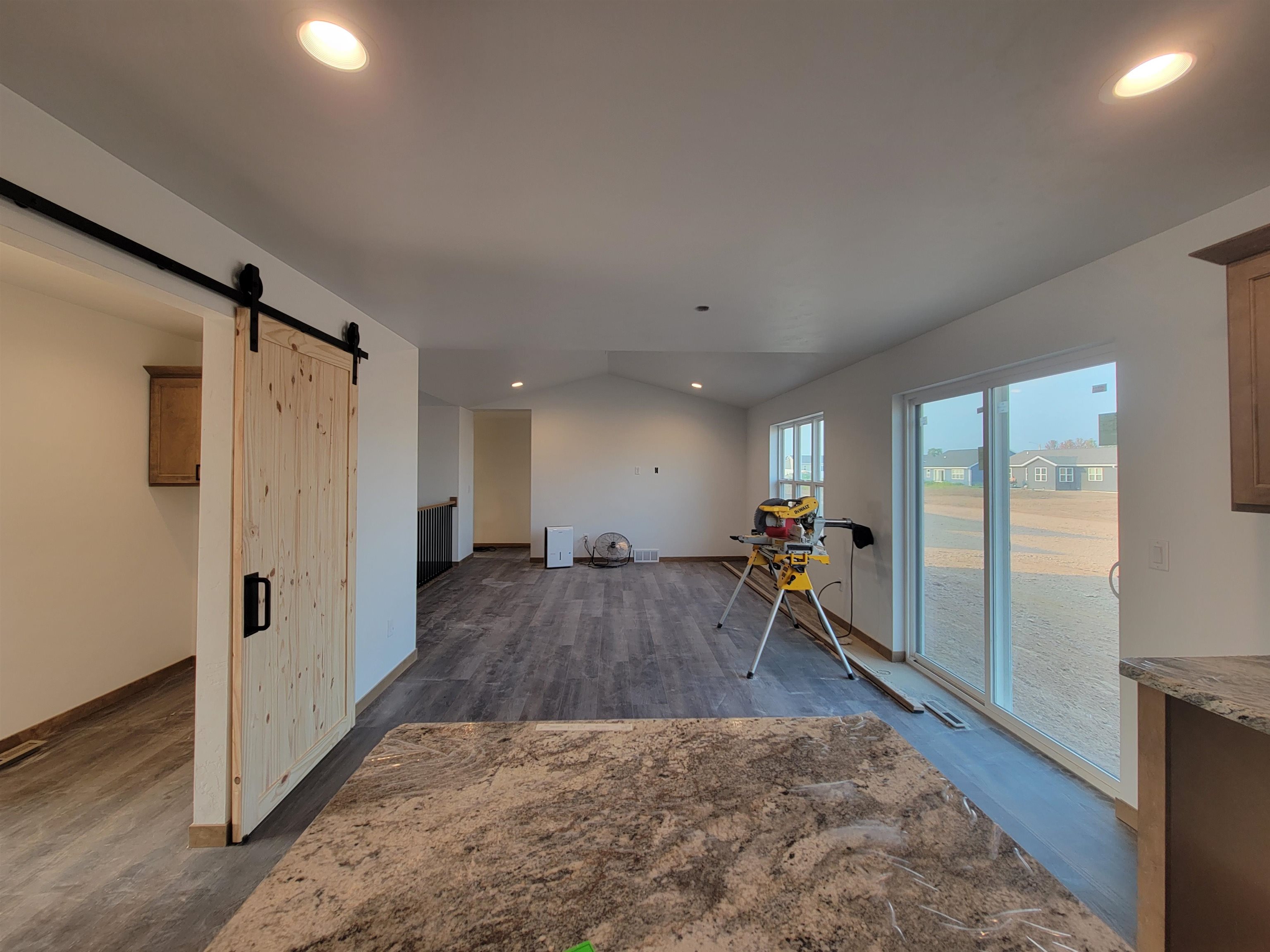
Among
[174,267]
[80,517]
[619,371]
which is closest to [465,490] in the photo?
Answer: [619,371]

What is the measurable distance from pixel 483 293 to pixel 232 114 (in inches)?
52.3

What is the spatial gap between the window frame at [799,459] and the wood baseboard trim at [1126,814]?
10.6 ft

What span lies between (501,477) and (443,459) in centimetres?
166

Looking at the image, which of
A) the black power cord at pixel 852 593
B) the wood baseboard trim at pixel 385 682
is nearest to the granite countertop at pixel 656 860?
the wood baseboard trim at pixel 385 682

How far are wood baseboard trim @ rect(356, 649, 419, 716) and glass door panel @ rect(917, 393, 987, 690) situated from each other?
12.2 ft

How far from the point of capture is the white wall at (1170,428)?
5.43 feet

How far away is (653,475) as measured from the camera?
778cm

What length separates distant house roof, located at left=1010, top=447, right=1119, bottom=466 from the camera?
2.17 meters

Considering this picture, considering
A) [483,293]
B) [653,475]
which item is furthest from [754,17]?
[653,475]

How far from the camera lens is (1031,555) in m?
2.64

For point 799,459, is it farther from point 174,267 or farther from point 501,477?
point 174,267

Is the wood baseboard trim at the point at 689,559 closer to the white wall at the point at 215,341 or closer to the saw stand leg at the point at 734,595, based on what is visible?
the saw stand leg at the point at 734,595

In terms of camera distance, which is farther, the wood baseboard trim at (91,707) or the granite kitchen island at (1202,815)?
the wood baseboard trim at (91,707)

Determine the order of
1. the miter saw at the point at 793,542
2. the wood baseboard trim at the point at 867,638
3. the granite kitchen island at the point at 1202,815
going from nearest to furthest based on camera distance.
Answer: the granite kitchen island at the point at 1202,815, the miter saw at the point at 793,542, the wood baseboard trim at the point at 867,638
